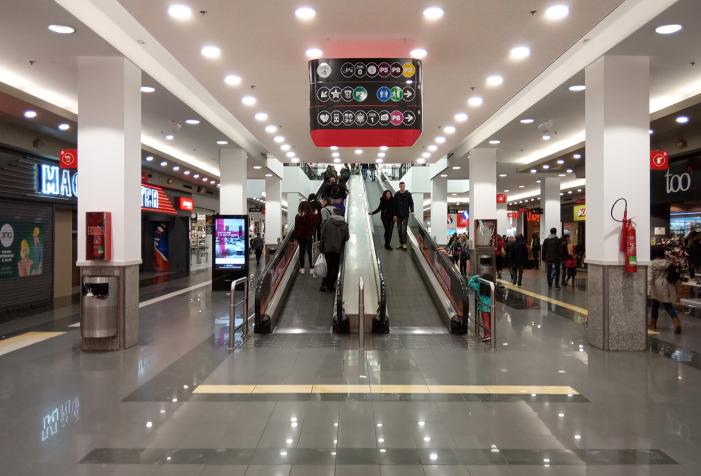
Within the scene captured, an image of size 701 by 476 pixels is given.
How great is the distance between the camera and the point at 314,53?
7367 mm

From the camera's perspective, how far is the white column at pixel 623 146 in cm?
727

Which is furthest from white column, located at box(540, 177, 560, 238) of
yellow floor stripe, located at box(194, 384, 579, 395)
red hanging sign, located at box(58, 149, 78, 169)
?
red hanging sign, located at box(58, 149, 78, 169)

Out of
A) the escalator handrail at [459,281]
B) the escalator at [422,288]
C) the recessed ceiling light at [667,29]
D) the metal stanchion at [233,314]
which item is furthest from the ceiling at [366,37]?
the escalator at [422,288]

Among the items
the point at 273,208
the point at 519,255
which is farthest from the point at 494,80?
the point at 273,208

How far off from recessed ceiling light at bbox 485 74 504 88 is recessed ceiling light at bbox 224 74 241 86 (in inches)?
166

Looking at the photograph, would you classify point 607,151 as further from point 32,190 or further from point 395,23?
point 32,190

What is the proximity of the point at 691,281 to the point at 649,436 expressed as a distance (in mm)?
9673

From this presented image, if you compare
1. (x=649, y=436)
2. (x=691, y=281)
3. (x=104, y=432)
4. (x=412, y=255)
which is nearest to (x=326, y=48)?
(x=104, y=432)

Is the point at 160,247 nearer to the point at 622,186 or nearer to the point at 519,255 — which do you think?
the point at 519,255

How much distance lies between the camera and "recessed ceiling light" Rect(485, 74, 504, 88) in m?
8.48

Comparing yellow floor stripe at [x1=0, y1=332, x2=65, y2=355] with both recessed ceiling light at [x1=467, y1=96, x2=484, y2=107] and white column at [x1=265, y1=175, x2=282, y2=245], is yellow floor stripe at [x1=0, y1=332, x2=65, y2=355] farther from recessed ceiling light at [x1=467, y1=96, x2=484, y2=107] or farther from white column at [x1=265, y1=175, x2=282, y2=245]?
white column at [x1=265, y1=175, x2=282, y2=245]

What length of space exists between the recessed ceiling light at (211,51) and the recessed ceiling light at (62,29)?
1.62 metres

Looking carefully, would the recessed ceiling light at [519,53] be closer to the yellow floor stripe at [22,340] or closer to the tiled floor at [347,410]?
the tiled floor at [347,410]

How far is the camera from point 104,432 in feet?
14.0
